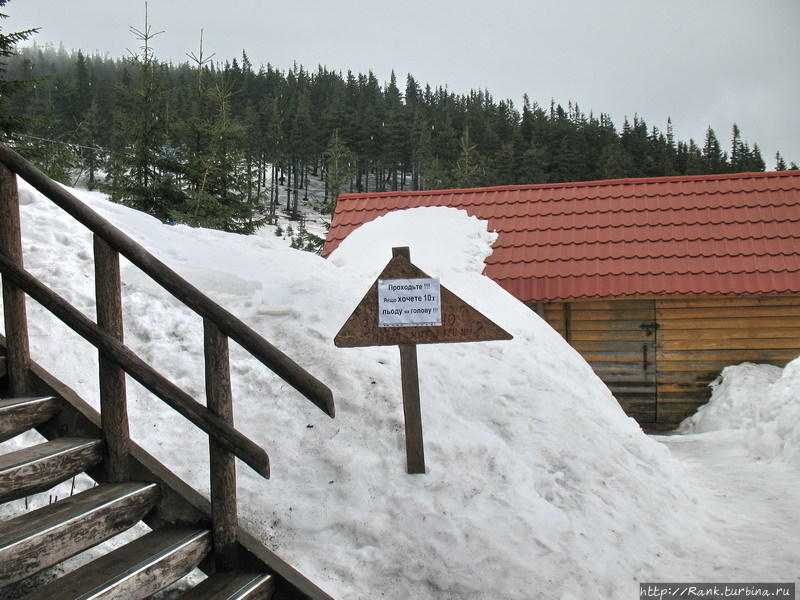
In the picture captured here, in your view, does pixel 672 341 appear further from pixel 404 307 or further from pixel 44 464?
pixel 44 464

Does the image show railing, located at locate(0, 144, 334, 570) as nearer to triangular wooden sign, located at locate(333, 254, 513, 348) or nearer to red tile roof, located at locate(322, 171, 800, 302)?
triangular wooden sign, located at locate(333, 254, 513, 348)

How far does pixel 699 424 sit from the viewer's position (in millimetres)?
9469

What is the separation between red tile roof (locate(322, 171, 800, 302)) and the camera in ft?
33.3

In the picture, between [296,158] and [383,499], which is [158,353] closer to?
[383,499]

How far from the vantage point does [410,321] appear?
4102 mm

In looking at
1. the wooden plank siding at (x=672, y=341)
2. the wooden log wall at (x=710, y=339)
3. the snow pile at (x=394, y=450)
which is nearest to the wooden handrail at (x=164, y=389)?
the snow pile at (x=394, y=450)

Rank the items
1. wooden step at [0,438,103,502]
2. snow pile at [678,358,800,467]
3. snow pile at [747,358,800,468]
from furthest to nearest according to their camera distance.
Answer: snow pile at [678,358,800,467] < snow pile at [747,358,800,468] < wooden step at [0,438,103,502]

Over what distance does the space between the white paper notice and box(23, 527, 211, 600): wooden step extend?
1.90 meters

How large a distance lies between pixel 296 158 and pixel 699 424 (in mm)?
68147

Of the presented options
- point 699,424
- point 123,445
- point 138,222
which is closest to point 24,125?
point 138,222

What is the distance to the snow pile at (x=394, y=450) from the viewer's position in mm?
3482

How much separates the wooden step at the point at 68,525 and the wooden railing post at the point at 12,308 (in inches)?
27.1

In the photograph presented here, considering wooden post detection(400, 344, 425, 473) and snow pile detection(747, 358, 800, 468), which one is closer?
wooden post detection(400, 344, 425, 473)

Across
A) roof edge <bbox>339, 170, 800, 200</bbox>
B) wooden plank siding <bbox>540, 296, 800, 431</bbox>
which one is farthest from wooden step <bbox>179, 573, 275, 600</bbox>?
roof edge <bbox>339, 170, 800, 200</bbox>
